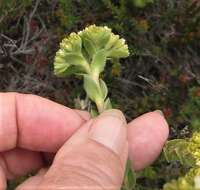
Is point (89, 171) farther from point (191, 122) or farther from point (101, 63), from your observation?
point (191, 122)

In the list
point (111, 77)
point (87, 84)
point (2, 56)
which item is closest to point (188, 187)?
point (87, 84)

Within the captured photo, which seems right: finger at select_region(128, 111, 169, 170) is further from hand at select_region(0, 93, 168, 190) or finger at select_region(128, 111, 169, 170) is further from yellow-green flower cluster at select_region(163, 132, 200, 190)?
yellow-green flower cluster at select_region(163, 132, 200, 190)

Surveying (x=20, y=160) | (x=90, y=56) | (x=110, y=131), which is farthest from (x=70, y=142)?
(x=20, y=160)

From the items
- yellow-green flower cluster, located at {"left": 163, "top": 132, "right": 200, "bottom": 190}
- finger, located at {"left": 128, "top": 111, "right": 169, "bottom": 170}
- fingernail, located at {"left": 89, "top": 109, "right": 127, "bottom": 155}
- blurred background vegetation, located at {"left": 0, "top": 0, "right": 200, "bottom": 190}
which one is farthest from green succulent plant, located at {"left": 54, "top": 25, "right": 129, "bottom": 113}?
blurred background vegetation, located at {"left": 0, "top": 0, "right": 200, "bottom": 190}

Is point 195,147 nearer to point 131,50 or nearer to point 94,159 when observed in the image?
point 94,159

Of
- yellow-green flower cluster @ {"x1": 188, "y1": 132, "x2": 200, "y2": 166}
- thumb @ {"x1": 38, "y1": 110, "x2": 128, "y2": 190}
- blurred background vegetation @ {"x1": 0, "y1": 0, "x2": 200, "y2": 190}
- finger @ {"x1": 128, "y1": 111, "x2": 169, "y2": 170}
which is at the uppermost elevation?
yellow-green flower cluster @ {"x1": 188, "y1": 132, "x2": 200, "y2": 166}
